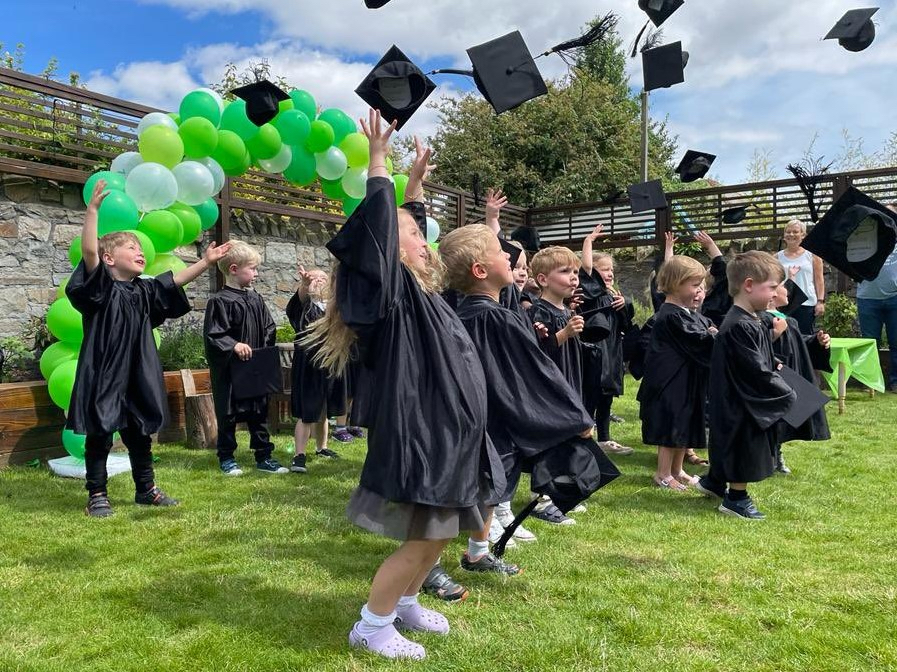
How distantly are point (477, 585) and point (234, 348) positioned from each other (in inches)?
120

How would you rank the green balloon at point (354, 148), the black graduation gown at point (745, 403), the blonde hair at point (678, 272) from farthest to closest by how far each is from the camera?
the green balloon at point (354, 148)
the blonde hair at point (678, 272)
the black graduation gown at point (745, 403)

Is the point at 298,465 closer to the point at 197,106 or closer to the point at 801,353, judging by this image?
the point at 197,106

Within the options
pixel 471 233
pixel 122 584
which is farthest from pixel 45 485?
pixel 471 233

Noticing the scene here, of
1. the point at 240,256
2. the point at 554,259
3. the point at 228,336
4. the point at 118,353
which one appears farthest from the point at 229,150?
the point at 554,259

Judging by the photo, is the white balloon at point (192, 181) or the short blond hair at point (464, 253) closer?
the short blond hair at point (464, 253)

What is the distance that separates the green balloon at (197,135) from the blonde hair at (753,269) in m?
4.28

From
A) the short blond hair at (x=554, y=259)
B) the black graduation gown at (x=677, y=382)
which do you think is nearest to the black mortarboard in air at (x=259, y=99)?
the short blond hair at (x=554, y=259)

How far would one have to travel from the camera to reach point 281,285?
10.4 metres

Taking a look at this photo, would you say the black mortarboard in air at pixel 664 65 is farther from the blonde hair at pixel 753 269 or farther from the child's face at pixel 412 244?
the child's face at pixel 412 244

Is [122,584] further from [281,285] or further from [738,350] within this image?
[281,285]

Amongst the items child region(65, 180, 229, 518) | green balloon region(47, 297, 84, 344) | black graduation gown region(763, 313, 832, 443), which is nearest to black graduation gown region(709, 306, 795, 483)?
black graduation gown region(763, 313, 832, 443)

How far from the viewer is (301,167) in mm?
7055

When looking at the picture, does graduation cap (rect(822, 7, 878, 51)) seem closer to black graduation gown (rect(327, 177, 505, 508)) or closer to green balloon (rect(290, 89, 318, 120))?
green balloon (rect(290, 89, 318, 120))

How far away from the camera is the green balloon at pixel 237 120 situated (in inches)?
246
